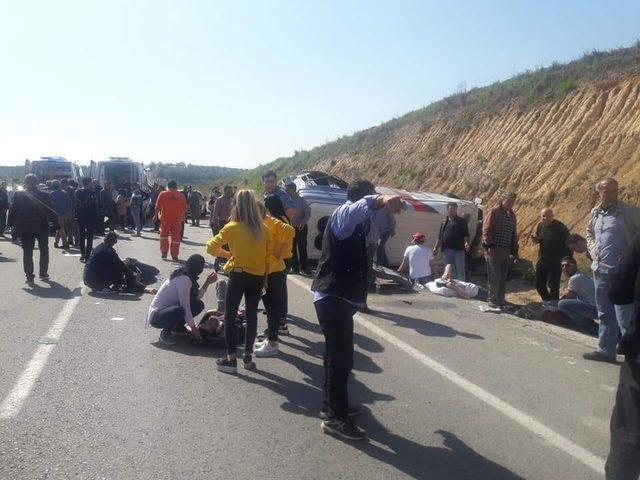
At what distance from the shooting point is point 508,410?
19.7 feet

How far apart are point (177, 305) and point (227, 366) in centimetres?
143

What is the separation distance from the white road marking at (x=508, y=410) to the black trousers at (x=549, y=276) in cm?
410

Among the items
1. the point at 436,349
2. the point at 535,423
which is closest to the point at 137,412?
the point at 535,423

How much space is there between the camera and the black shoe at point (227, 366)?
22.1 ft

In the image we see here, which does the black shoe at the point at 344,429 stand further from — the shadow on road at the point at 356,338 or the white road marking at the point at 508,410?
the shadow on road at the point at 356,338

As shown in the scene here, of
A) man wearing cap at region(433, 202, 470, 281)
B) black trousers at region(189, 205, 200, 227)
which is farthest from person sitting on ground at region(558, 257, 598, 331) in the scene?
black trousers at region(189, 205, 200, 227)

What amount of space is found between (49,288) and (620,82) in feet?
57.1

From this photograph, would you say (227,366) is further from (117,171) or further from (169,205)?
(117,171)

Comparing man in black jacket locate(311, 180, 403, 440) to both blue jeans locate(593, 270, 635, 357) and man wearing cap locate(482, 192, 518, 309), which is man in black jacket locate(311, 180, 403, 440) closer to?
blue jeans locate(593, 270, 635, 357)

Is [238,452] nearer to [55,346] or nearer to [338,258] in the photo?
[338,258]

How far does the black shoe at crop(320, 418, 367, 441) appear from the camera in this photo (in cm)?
515

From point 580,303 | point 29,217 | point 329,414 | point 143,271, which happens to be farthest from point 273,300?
point 29,217

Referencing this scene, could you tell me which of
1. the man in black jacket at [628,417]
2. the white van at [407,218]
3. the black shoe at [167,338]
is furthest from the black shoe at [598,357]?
the white van at [407,218]

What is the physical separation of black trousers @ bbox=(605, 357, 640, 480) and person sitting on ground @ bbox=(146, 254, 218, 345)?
16.1 ft
